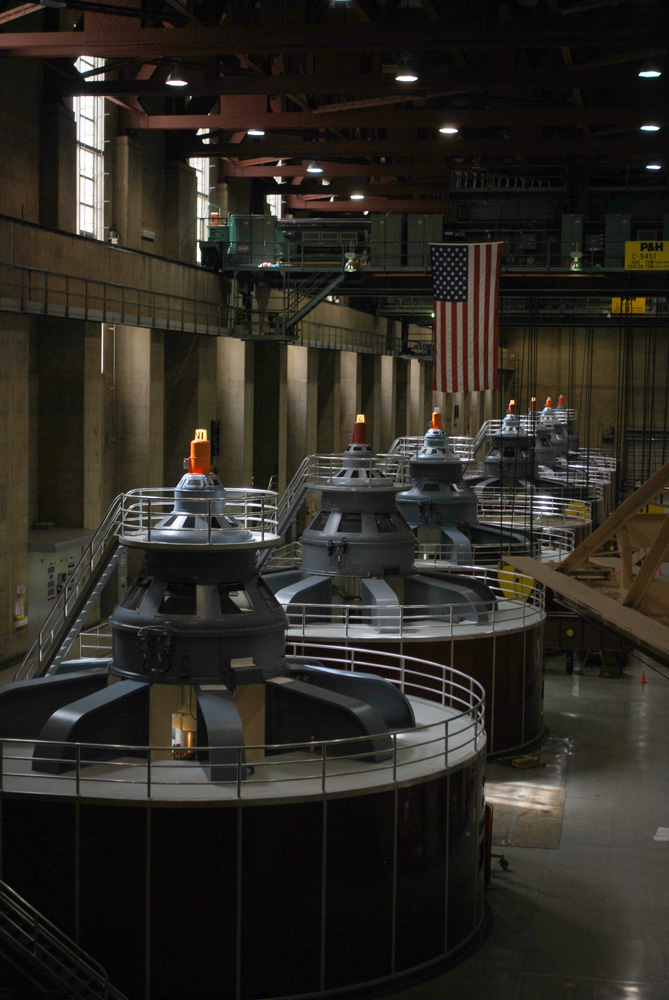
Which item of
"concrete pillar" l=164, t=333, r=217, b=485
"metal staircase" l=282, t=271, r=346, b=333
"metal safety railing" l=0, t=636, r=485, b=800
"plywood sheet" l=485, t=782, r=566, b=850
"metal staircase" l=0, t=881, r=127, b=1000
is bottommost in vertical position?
"plywood sheet" l=485, t=782, r=566, b=850

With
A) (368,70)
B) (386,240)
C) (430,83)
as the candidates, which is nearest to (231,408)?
(386,240)

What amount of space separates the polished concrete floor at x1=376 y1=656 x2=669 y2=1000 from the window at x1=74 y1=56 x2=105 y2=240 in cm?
1608

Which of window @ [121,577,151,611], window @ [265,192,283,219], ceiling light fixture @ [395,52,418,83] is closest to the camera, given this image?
window @ [121,577,151,611]

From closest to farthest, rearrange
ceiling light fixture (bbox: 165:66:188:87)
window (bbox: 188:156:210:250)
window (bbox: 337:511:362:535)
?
1. window (bbox: 337:511:362:535)
2. ceiling light fixture (bbox: 165:66:188:87)
3. window (bbox: 188:156:210:250)

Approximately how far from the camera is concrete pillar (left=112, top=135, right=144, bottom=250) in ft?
101

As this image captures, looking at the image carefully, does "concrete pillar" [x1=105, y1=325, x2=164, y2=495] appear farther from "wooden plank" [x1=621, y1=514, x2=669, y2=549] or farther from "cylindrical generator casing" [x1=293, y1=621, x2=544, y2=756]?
"wooden plank" [x1=621, y1=514, x2=669, y2=549]

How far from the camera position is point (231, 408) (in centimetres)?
3825

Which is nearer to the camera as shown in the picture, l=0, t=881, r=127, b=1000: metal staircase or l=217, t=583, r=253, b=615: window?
l=0, t=881, r=127, b=1000: metal staircase

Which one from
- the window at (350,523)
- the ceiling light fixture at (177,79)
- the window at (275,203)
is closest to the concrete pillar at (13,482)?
the ceiling light fixture at (177,79)

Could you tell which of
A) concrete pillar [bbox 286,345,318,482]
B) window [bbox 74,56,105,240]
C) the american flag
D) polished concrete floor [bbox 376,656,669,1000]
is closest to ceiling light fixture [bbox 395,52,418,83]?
the american flag

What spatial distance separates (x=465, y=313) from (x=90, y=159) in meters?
11.5

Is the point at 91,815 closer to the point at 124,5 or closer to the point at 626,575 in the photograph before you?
the point at 626,575

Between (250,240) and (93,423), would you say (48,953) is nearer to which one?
(93,423)

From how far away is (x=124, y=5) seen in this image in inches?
949
